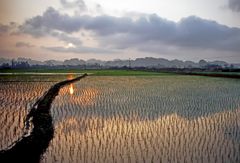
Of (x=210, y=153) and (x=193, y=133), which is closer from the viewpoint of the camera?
(x=210, y=153)

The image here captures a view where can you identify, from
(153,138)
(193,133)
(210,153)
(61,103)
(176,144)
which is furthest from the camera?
(61,103)

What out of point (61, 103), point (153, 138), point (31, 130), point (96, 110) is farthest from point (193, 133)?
point (61, 103)

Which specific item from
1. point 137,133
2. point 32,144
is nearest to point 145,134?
point 137,133

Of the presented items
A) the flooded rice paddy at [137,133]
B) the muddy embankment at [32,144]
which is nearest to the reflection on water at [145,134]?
the flooded rice paddy at [137,133]

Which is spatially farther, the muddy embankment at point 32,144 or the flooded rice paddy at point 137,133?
the flooded rice paddy at point 137,133

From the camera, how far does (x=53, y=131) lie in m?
7.95

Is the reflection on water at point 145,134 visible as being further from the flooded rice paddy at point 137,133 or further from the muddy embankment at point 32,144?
the muddy embankment at point 32,144

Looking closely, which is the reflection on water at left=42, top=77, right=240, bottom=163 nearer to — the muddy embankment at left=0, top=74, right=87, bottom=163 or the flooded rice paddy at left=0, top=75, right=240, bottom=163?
the flooded rice paddy at left=0, top=75, right=240, bottom=163

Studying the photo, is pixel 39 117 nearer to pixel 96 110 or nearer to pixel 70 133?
pixel 70 133

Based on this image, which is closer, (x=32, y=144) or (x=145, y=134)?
(x=32, y=144)

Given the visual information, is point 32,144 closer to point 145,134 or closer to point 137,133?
point 137,133

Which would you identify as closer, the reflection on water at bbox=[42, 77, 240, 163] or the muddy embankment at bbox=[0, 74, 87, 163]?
the muddy embankment at bbox=[0, 74, 87, 163]

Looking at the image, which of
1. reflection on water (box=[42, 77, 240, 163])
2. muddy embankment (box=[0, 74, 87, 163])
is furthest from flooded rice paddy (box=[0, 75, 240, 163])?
muddy embankment (box=[0, 74, 87, 163])

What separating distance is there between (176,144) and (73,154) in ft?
7.05
